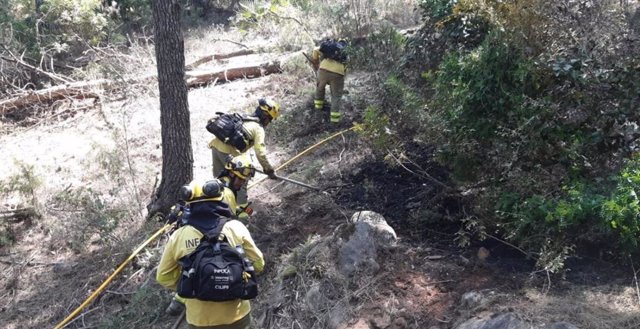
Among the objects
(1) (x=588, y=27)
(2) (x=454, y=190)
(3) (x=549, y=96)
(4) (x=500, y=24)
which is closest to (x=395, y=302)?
(2) (x=454, y=190)

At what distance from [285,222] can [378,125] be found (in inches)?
70.5

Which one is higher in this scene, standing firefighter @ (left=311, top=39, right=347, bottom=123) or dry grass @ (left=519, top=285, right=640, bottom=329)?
standing firefighter @ (left=311, top=39, right=347, bottom=123)

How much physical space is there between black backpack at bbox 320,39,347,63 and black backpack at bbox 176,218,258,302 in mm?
5813

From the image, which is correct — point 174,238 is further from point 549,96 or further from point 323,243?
point 549,96

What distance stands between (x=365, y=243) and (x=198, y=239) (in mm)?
1794

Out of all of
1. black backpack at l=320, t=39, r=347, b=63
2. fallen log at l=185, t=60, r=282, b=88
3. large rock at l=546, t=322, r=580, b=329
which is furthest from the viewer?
fallen log at l=185, t=60, r=282, b=88

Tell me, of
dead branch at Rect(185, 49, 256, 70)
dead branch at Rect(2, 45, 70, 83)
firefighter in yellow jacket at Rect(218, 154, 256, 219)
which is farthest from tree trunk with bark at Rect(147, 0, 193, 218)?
dead branch at Rect(185, 49, 256, 70)

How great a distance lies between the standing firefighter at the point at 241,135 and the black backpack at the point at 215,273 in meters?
2.56

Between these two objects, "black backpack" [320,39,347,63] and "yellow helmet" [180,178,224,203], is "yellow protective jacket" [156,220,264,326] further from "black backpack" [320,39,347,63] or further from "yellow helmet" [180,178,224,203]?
"black backpack" [320,39,347,63]

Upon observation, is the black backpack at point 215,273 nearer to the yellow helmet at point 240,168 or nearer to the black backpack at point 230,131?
the yellow helmet at point 240,168

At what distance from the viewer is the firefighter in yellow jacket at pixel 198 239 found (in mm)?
4285

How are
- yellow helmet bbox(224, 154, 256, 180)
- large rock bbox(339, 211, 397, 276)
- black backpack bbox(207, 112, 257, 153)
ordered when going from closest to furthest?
large rock bbox(339, 211, 397, 276), yellow helmet bbox(224, 154, 256, 180), black backpack bbox(207, 112, 257, 153)

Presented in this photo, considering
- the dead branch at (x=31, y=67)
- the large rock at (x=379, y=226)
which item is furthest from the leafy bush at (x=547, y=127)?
the dead branch at (x=31, y=67)

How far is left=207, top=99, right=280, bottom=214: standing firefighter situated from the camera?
6910 millimetres
